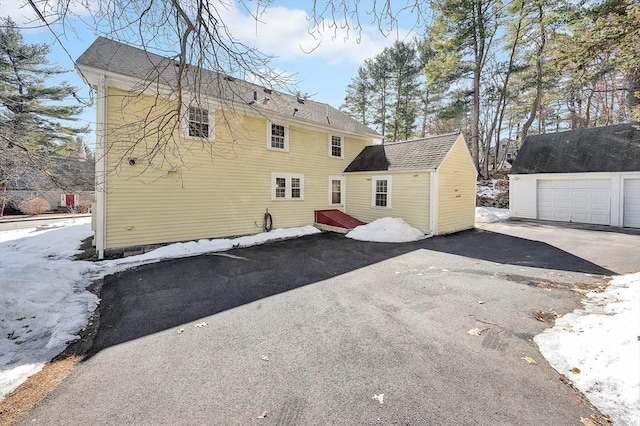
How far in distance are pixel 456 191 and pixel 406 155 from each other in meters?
2.68

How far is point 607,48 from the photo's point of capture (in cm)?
491

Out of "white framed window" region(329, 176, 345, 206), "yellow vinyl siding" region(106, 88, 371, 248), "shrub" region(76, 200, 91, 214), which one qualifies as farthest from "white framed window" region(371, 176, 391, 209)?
"shrub" region(76, 200, 91, 214)

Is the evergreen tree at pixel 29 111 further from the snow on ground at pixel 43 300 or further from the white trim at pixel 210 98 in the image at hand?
the snow on ground at pixel 43 300

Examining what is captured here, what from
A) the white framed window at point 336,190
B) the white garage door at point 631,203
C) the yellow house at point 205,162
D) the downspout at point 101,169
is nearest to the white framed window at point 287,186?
the yellow house at point 205,162

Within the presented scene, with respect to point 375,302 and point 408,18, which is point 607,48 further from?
point 375,302

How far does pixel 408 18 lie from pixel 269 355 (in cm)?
411

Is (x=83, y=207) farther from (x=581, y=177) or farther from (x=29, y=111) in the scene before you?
(x=581, y=177)

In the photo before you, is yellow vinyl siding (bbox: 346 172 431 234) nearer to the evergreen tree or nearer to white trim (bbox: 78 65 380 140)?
white trim (bbox: 78 65 380 140)

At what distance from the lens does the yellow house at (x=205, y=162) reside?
24.9 feet

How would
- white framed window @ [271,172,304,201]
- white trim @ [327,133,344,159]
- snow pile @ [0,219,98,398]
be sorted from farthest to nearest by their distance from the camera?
white trim @ [327,133,344,159] → white framed window @ [271,172,304,201] → snow pile @ [0,219,98,398]

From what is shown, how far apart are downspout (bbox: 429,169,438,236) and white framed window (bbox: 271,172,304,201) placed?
5.40 m

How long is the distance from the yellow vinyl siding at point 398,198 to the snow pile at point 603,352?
22.7ft

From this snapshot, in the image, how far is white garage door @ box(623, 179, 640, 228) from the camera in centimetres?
1228

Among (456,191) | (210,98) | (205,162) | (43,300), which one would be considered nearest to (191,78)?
(210,98)
